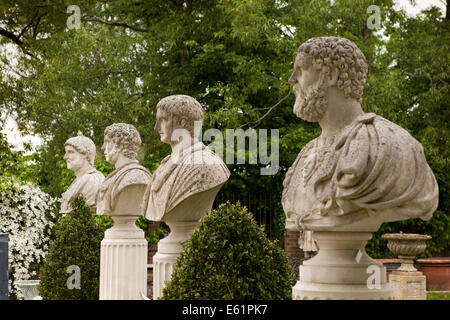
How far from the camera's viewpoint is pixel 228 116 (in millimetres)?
11078

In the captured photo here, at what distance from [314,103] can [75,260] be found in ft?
16.0

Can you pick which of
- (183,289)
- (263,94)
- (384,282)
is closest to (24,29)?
(263,94)

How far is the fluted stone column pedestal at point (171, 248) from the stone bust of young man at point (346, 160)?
183 cm

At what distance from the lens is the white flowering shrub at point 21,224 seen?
32.7ft

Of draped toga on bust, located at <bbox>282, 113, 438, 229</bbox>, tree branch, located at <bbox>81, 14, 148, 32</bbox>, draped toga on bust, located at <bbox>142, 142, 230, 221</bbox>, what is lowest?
draped toga on bust, located at <bbox>282, 113, 438, 229</bbox>

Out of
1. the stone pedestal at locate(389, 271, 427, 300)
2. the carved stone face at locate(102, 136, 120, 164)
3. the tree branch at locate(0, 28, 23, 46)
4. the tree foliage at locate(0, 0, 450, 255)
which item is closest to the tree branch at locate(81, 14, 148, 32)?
the tree foliage at locate(0, 0, 450, 255)

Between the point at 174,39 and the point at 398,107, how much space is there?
208 inches

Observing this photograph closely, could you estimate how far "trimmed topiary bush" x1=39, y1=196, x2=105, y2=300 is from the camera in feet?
24.7

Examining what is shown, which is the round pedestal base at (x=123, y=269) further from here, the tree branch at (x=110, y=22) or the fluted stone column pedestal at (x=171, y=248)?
the tree branch at (x=110, y=22)

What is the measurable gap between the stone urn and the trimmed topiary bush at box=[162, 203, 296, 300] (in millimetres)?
6595

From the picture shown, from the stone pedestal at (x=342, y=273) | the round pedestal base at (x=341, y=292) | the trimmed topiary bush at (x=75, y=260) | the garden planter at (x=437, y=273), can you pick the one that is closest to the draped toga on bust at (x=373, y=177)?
the stone pedestal at (x=342, y=273)

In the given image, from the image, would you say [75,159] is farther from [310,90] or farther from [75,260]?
[310,90]

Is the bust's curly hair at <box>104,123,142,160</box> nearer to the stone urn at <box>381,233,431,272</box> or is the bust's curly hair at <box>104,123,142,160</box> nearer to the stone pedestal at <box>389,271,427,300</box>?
the stone pedestal at <box>389,271,427,300</box>

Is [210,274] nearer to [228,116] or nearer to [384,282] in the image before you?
[384,282]
